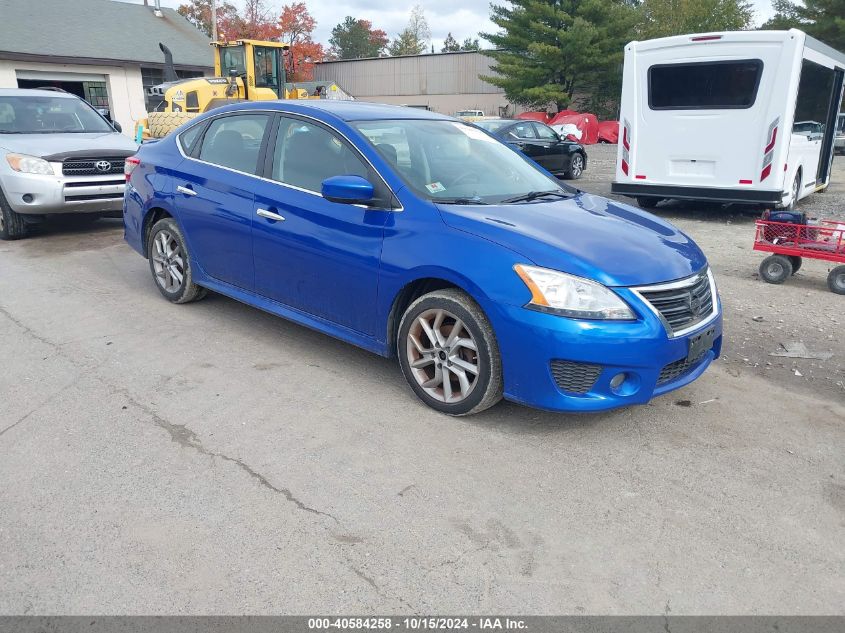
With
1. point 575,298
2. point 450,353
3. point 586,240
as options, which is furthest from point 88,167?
point 575,298

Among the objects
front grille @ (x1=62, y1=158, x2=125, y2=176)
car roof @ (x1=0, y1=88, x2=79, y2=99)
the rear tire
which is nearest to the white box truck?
the rear tire

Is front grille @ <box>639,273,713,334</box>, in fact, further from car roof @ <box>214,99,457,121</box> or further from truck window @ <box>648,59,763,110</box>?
truck window @ <box>648,59,763,110</box>

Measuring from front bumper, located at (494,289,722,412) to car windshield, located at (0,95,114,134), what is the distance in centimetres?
861

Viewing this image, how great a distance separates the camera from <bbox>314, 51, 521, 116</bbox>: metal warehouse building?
160 ft

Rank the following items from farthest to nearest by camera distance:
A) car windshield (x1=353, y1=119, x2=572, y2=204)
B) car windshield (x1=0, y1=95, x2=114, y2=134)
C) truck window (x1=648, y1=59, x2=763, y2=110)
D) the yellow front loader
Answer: the yellow front loader
truck window (x1=648, y1=59, x2=763, y2=110)
car windshield (x1=0, y1=95, x2=114, y2=134)
car windshield (x1=353, y1=119, x2=572, y2=204)

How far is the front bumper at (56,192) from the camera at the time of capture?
8.43 meters

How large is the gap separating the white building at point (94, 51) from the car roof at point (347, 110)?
22.5 m

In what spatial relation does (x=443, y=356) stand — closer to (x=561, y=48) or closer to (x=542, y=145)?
(x=542, y=145)

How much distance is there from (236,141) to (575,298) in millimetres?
3056

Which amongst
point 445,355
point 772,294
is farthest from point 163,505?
point 772,294

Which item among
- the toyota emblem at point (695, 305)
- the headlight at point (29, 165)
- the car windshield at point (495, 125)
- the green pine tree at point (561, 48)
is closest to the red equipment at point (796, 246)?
the toyota emblem at point (695, 305)

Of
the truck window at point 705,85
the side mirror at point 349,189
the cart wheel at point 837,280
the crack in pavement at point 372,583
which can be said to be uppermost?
the truck window at point 705,85

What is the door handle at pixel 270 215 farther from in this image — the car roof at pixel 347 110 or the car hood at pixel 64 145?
the car hood at pixel 64 145

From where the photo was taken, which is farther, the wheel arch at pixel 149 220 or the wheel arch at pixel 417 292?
the wheel arch at pixel 149 220
